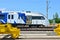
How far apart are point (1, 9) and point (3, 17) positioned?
149 centimetres

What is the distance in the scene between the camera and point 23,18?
28.4 m

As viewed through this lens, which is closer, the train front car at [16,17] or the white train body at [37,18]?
the train front car at [16,17]

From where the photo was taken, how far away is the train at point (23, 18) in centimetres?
2802

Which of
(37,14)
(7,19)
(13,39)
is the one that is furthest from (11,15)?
(13,39)

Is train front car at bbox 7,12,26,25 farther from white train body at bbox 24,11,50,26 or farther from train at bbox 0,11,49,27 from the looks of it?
white train body at bbox 24,11,50,26

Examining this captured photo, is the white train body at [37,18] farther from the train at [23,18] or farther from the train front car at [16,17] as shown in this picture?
the train front car at [16,17]

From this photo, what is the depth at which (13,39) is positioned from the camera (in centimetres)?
1063

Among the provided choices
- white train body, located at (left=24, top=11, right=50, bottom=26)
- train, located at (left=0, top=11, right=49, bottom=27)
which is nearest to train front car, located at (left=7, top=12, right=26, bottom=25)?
train, located at (left=0, top=11, right=49, bottom=27)

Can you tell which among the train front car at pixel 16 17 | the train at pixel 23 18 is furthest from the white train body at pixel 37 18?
the train front car at pixel 16 17

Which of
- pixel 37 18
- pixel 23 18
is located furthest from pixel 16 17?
pixel 37 18

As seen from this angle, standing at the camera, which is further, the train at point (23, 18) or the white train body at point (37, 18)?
the white train body at point (37, 18)

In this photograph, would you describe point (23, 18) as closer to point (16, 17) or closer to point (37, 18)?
point (16, 17)

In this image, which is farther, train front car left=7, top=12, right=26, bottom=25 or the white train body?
the white train body

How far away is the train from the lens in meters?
28.0
